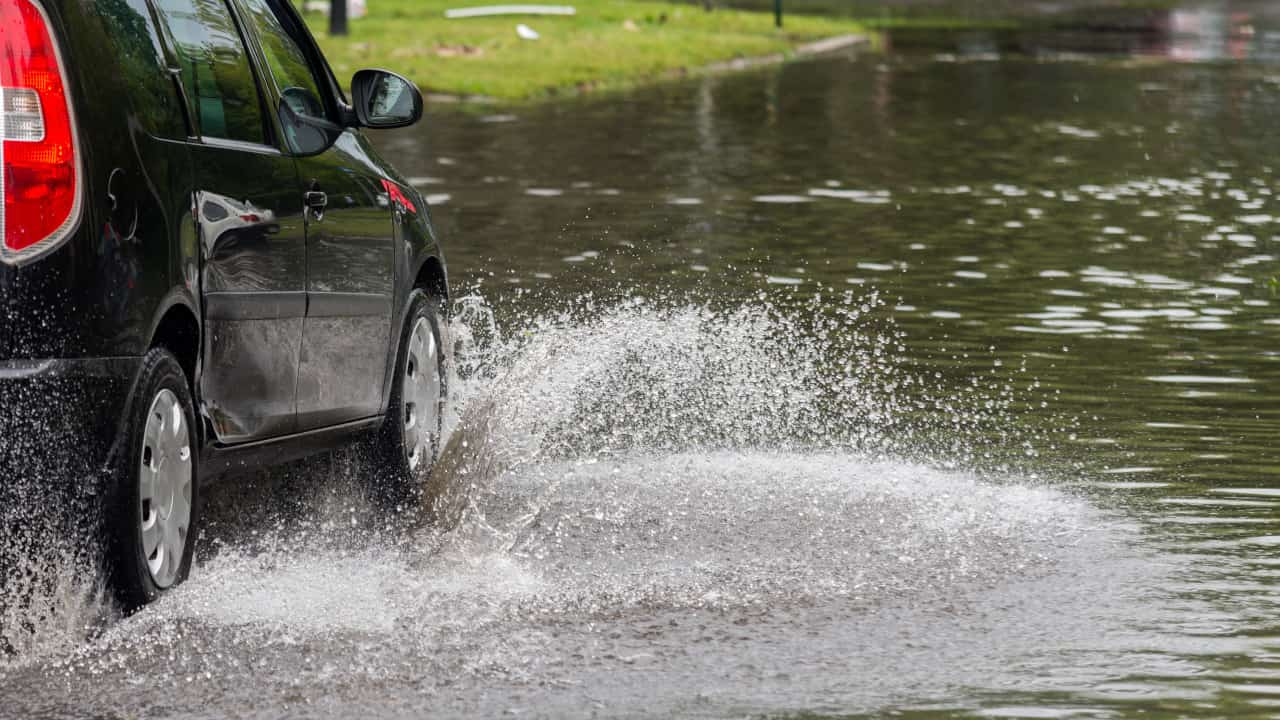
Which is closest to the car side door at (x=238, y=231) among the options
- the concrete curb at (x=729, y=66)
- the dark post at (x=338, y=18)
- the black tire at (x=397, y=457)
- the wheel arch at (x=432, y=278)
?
the black tire at (x=397, y=457)

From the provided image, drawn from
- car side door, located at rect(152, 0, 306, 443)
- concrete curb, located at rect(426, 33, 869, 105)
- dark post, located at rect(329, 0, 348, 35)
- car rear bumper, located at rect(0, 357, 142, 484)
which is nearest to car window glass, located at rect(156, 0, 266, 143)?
car side door, located at rect(152, 0, 306, 443)

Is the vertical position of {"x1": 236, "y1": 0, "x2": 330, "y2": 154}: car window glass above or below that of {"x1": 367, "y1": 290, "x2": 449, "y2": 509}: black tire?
above

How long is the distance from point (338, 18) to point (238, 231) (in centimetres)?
3109

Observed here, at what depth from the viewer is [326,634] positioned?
19.3 feet

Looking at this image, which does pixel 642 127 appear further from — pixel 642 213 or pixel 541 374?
pixel 541 374

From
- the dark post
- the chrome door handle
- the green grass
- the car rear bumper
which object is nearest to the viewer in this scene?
the car rear bumper

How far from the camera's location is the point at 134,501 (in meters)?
5.58

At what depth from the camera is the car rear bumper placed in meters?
5.29

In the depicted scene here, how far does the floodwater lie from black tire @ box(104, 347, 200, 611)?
11 centimetres

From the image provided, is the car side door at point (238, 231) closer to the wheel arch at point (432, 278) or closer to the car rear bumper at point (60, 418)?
the car rear bumper at point (60, 418)

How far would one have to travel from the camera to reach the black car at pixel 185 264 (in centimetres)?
538

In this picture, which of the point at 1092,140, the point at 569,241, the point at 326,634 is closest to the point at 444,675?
the point at 326,634

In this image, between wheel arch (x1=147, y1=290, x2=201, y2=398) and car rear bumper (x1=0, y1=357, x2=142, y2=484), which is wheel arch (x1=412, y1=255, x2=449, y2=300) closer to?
wheel arch (x1=147, y1=290, x2=201, y2=398)

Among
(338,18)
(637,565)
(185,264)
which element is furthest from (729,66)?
(185,264)
